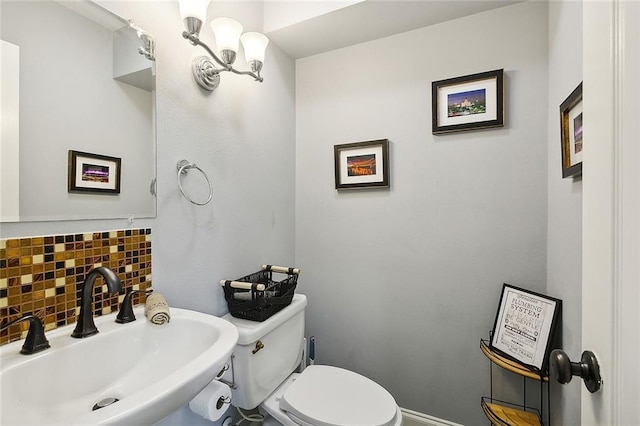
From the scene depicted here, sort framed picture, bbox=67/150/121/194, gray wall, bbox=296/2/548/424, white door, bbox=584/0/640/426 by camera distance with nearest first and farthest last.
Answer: white door, bbox=584/0/640/426 < framed picture, bbox=67/150/121/194 < gray wall, bbox=296/2/548/424

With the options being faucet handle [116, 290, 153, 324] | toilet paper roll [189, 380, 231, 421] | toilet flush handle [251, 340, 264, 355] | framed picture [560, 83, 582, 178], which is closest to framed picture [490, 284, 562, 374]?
framed picture [560, 83, 582, 178]

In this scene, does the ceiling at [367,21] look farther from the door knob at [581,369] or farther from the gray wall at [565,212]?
the door knob at [581,369]

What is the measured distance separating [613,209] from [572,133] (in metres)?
0.72

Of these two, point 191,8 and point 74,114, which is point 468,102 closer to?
point 191,8

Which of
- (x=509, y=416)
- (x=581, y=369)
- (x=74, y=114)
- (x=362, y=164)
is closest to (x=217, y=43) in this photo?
(x=74, y=114)

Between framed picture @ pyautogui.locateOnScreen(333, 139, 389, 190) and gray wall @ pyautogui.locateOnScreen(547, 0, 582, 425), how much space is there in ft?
2.44

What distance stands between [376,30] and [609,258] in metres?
1.58

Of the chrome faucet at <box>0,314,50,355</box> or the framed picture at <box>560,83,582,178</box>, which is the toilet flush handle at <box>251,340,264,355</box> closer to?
the chrome faucet at <box>0,314,50,355</box>

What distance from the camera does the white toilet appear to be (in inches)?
44.3

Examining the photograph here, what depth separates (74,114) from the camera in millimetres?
862

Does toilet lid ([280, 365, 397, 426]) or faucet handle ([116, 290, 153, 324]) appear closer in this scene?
faucet handle ([116, 290, 153, 324])

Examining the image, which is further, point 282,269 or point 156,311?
point 282,269

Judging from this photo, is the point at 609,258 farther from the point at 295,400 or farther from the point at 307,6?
the point at 307,6

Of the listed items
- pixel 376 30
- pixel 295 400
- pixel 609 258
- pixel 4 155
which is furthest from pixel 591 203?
pixel 376 30
